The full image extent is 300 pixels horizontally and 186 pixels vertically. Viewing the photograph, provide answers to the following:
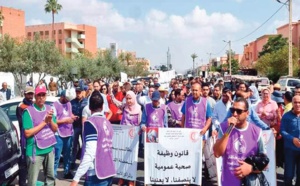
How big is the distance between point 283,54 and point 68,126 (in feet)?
140

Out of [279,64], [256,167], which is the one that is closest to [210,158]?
[256,167]

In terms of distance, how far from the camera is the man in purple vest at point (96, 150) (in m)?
4.39

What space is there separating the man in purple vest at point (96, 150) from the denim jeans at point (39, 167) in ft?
5.10

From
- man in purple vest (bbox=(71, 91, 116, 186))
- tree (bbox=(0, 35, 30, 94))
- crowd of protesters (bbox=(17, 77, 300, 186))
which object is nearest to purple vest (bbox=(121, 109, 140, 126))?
crowd of protesters (bbox=(17, 77, 300, 186))

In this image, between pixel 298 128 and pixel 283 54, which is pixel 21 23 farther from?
pixel 298 128

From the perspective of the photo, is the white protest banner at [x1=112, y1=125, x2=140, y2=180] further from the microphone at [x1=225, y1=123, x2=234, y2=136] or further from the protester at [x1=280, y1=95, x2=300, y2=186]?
the microphone at [x1=225, y1=123, x2=234, y2=136]

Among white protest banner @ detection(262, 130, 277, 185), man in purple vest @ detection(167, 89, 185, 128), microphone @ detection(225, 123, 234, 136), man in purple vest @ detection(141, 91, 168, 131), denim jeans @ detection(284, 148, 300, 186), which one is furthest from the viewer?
man in purple vest @ detection(167, 89, 185, 128)

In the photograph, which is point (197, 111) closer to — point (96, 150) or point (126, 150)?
point (126, 150)

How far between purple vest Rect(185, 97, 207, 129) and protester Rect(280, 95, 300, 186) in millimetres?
1415

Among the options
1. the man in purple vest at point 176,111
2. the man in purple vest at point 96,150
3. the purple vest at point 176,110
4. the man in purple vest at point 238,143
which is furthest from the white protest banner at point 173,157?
the man in purple vest at point 238,143

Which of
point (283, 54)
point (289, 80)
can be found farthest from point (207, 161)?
point (283, 54)

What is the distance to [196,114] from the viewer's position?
7.69m

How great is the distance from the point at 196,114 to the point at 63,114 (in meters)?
2.50

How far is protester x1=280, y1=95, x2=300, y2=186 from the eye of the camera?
673cm
